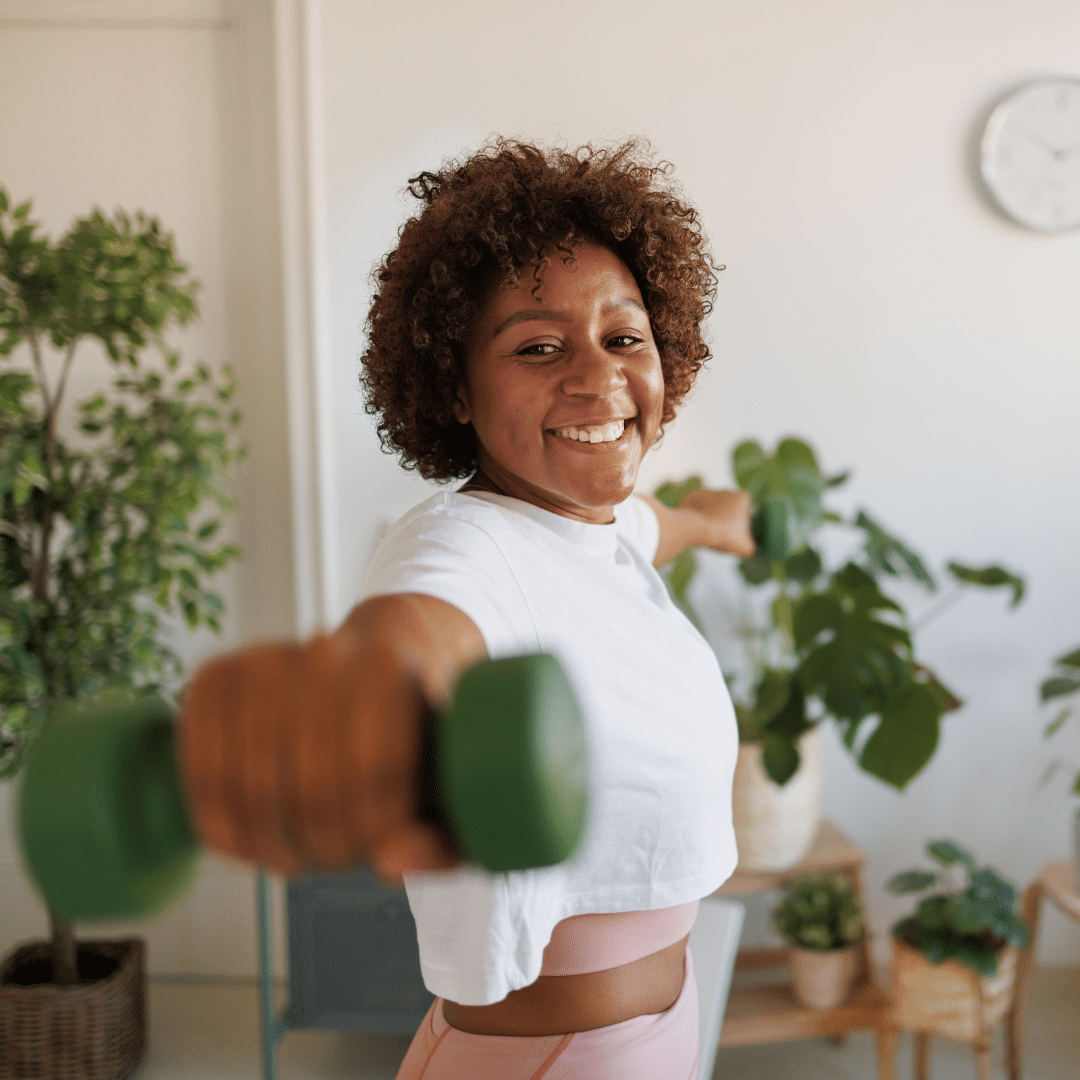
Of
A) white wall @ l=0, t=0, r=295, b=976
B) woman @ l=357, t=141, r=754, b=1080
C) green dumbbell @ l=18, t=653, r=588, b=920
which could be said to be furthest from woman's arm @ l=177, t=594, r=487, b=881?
white wall @ l=0, t=0, r=295, b=976

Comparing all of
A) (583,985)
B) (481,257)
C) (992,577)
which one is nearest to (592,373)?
(481,257)

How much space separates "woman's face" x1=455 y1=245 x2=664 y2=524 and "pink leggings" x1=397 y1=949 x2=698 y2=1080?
1.58ft

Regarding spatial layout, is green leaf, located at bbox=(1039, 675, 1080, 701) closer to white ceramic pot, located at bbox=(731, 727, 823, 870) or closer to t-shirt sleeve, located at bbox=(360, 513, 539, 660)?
white ceramic pot, located at bbox=(731, 727, 823, 870)

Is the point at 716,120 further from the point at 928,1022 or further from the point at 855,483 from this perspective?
the point at 928,1022

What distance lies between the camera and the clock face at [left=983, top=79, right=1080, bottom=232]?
2.38 meters

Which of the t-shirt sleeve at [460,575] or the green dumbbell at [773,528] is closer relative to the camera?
the t-shirt sleeve at [460,575]

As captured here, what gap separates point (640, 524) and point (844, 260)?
158 cm

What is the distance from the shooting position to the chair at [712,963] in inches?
53.4

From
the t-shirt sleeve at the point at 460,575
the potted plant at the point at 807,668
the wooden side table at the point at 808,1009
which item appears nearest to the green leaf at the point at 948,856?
the wooden side table at the point at 808,1009

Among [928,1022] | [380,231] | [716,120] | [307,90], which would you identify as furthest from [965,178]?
[928,1022]

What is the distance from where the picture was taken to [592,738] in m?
0.76

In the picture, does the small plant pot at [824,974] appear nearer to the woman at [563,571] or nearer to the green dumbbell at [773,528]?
the green dumbbell at [773,528]

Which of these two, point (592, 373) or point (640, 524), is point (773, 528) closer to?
point (640, 524)

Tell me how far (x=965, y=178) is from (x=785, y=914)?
1.93m
